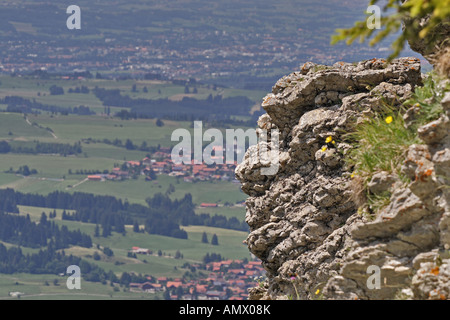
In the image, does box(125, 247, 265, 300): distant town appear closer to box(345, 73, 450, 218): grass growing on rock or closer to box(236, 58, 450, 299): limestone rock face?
box(236, 58, 450, 299): limestone rock face

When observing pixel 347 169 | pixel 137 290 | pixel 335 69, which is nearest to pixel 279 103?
pixel 335 69

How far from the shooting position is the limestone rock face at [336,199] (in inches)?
367

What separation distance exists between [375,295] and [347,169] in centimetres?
232

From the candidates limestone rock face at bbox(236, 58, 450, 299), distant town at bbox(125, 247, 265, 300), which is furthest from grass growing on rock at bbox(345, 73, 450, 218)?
distant town at bbox(125, 247, 265, 300)

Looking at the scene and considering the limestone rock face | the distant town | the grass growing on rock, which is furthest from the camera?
the distant town

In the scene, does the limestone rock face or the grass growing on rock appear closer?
the limestone rock face

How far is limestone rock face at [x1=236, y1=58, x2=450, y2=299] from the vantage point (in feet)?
30.6

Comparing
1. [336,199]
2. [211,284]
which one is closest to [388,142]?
[336,199]

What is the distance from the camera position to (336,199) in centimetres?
1171

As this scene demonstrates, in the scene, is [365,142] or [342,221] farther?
[342,221]

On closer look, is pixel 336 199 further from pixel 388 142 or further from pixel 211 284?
pixel 211 284

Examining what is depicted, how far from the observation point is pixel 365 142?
1100cm

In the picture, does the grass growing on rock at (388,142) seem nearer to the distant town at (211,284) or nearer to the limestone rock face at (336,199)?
the limestone rock face at (336,199)
